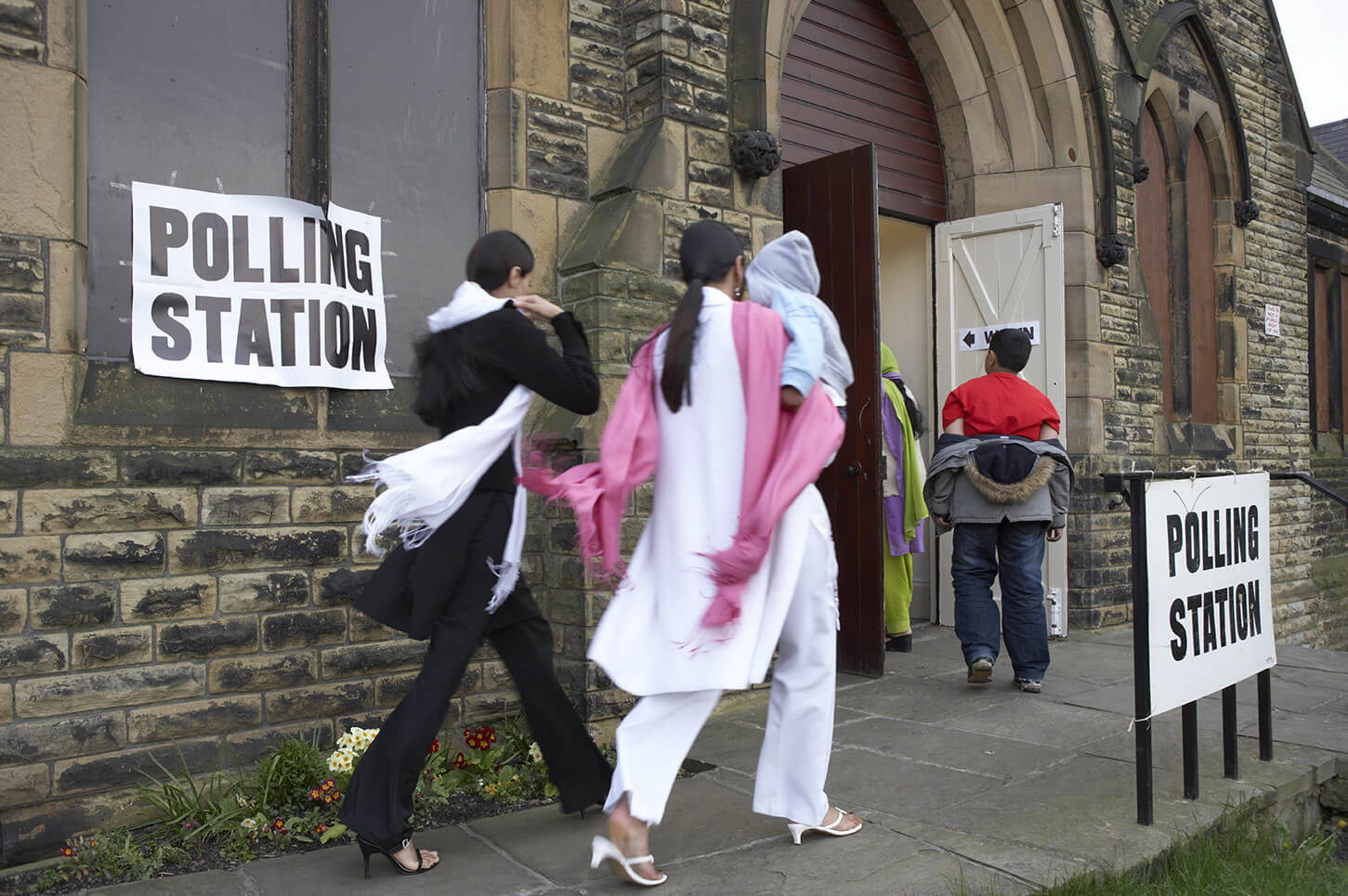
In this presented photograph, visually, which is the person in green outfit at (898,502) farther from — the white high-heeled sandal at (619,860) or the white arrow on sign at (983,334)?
the white high-heeled sandal at (619,860)

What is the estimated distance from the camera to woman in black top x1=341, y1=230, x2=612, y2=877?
9.72ft

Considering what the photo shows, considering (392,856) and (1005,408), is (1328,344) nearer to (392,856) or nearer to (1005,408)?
(1005,408)

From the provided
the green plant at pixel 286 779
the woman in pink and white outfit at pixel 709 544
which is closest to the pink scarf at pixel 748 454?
the woman in pink and white outfit at pixel 709 544

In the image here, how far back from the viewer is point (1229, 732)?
12.6ft

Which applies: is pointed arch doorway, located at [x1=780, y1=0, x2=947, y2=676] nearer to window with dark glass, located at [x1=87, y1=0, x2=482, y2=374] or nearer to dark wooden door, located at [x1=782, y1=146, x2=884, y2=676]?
dark wooden door, located at [x1=782, y1=146, x2=884, y2=676]

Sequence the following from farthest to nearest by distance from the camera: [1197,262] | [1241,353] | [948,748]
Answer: [1241,353]
[1197,262]
[948,748]

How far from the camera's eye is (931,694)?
5.26m

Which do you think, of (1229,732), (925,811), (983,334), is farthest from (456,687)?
(983,334)

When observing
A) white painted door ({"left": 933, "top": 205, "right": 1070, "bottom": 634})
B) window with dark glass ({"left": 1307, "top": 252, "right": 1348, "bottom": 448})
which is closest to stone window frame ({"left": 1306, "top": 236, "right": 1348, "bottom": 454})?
window with dark glass ({"left": 1307, "top": 252, "right": 1348, "bottom": 448})

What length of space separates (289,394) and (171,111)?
113 centimetres

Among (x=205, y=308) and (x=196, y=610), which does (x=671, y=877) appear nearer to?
(x=196, y=610)

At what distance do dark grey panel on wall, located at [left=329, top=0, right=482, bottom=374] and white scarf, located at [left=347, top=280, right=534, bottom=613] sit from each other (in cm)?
159

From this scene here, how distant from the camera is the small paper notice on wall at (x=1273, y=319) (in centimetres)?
1033

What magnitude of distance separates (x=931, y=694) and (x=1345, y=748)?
173cm
